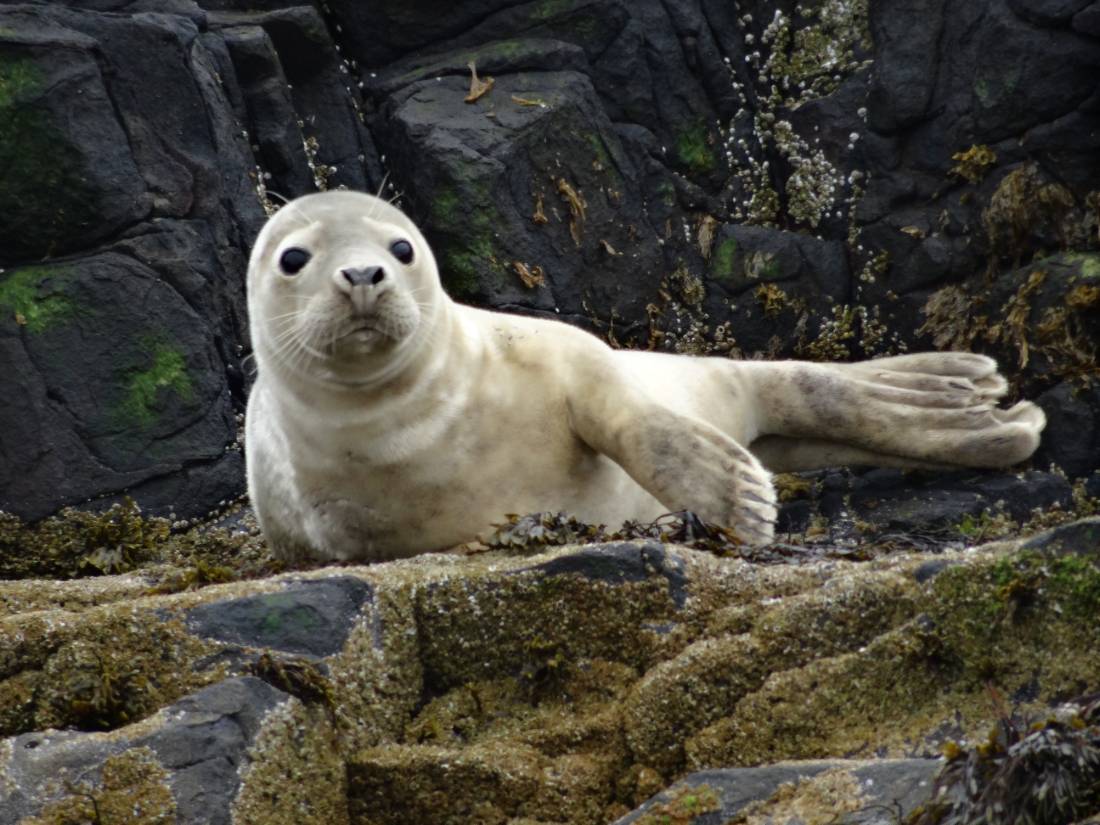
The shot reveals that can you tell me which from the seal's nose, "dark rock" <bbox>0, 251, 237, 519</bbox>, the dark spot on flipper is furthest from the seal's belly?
"dark rock" <bbox>0, 251, 237, 519</bbox>

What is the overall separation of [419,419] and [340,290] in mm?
690

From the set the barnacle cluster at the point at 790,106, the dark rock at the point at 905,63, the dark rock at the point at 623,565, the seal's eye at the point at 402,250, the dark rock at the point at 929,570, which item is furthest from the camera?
the barnacle cluster at the point at 790,106

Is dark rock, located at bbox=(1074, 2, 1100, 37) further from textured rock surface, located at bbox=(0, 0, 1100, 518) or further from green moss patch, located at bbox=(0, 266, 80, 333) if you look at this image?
green moss patch, located at bbox=(0, 266, 80, 333)

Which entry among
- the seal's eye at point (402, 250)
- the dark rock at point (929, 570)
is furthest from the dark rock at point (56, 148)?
the dark rock at point (929, 570)

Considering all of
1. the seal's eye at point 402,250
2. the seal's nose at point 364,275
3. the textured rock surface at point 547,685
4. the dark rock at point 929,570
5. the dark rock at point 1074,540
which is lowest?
the textured rock surface at point 547,685

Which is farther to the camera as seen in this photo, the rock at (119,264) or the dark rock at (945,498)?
the rock at (119,264)

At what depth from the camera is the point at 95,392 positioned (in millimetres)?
8125

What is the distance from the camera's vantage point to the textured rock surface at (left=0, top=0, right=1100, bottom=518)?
26.7ft

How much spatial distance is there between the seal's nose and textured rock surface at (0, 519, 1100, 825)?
4.56 ft

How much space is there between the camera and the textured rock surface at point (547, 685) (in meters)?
3.49

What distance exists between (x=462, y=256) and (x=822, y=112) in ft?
7.45

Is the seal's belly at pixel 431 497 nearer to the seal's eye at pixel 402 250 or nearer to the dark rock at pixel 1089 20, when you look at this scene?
the seal's eye at pixel 402 250

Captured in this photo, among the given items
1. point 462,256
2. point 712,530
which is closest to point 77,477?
point 462,256

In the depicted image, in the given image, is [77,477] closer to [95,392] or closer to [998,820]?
[95,392]
